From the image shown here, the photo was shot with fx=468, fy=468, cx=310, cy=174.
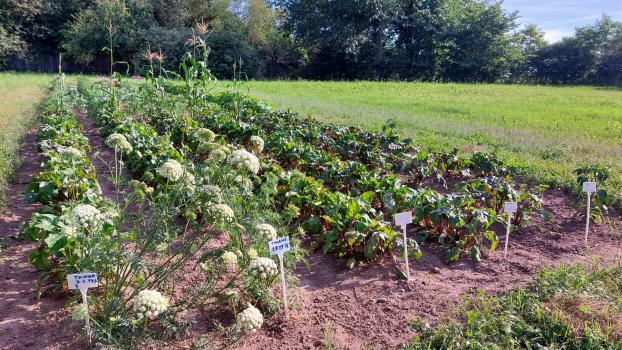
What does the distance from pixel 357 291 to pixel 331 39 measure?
3553 cm

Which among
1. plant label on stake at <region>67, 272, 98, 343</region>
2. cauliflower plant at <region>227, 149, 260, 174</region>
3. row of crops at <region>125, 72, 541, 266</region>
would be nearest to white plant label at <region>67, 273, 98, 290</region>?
plant label on stake at <region>67, 272, 98, 343</region>

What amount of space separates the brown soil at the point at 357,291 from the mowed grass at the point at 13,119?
1.62 metres

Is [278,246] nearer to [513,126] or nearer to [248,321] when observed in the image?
[248,321]

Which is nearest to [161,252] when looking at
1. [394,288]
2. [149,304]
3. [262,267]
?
[262,267]

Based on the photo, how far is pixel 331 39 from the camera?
37.3 meters

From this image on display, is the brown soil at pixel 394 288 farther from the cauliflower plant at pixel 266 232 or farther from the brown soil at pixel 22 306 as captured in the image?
the brown soil at pixel 22 306

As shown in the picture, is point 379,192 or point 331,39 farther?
point 331,39

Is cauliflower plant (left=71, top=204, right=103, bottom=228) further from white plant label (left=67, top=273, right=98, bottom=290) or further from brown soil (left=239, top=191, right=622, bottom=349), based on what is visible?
brown soil (left=239, top=191, right=622, bottom=349)

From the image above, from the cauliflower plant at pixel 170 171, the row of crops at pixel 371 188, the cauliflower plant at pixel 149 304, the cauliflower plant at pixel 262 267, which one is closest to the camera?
the cauliflower plant at pixel 149 304

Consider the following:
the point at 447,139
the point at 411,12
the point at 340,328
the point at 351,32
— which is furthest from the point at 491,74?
the point at 340,328

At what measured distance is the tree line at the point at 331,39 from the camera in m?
32.8

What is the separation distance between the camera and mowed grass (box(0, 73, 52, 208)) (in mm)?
6523

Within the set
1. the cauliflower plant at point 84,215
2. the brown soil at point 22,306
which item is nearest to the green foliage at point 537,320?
the cauliflower plant at point 84,215

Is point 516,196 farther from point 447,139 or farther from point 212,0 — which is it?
point 212,0
